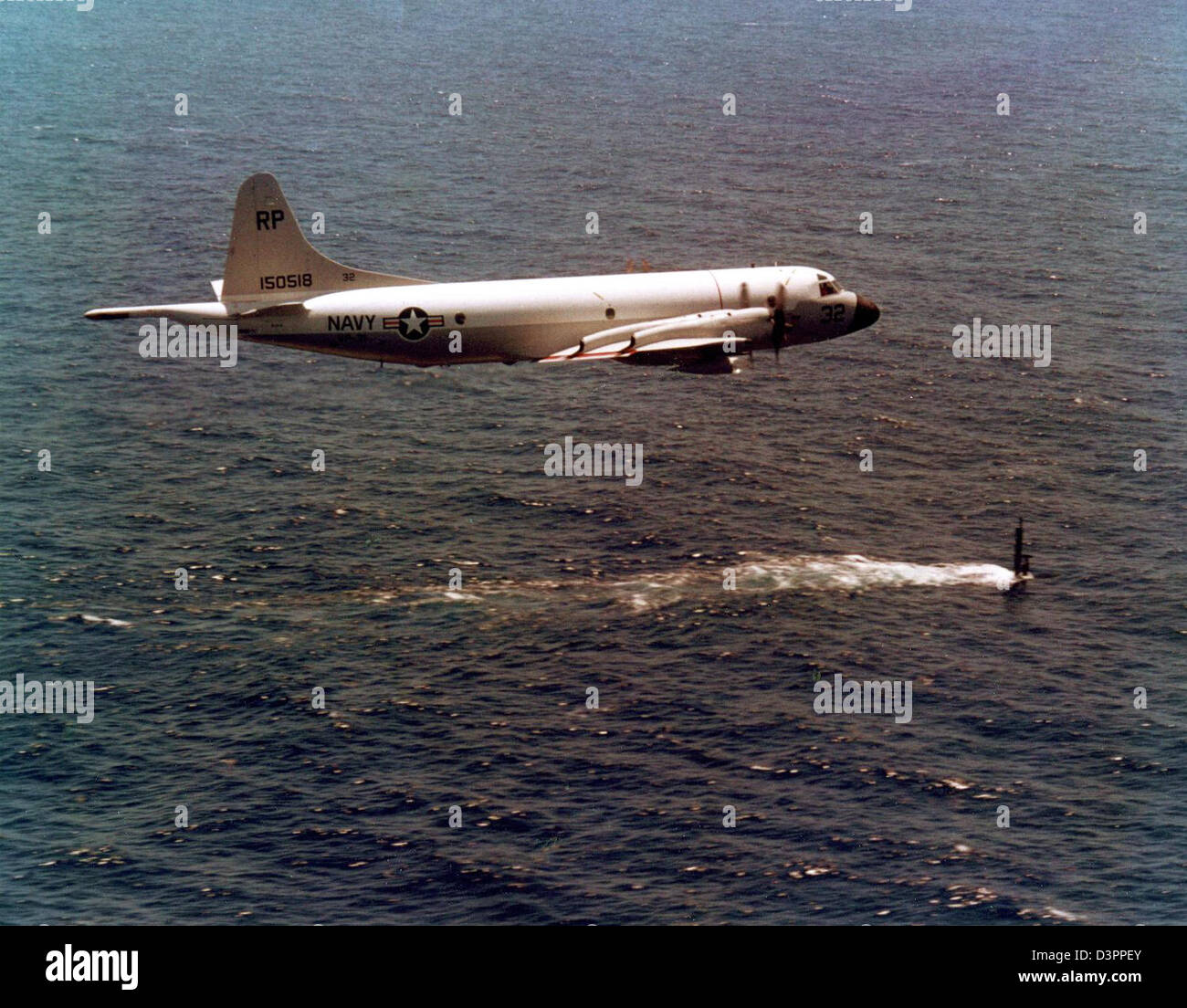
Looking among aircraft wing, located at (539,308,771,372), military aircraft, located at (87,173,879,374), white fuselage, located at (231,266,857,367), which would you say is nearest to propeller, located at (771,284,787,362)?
military aircraft, located at (87,173,879,374)

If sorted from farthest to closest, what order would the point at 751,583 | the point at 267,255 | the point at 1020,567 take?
1. the point at 1020,567
2. the point at 751,583
3. the point at 267,255

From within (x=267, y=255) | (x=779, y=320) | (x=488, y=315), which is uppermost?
(x=267, y=255)

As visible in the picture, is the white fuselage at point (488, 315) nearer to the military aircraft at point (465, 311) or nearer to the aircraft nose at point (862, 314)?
the military aircraft at point (465, 311)

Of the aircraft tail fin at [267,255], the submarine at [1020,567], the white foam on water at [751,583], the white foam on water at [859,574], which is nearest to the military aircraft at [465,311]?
the aircraft tail fin at [267,255]

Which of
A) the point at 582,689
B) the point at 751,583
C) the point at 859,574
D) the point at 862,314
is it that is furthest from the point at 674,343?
the point at 859,574

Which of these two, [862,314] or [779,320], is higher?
[862,314]

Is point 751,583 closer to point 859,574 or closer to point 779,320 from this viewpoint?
point 859,574
